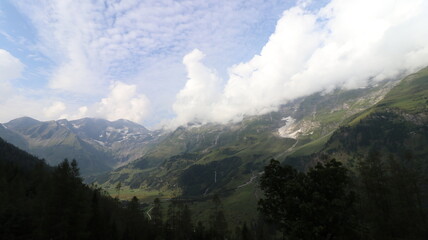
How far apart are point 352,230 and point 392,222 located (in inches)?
1173

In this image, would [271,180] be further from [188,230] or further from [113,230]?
[188,230]

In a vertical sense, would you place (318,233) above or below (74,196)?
below

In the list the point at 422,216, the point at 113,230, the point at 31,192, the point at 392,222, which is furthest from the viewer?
the point at 31,192

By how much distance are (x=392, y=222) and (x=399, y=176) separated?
1305 cm

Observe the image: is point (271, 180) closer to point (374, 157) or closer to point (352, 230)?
point (352, 230)

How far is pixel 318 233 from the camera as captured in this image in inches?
1220

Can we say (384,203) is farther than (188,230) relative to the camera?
No

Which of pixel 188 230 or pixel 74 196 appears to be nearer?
pixel 74 196

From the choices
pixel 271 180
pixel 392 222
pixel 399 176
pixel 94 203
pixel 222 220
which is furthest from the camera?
pixel 222 220

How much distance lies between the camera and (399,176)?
199ft

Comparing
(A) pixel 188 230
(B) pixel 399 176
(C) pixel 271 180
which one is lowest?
(A) pixel 188 230

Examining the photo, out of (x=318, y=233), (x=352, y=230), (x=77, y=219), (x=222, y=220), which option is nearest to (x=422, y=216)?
(x=352, y=230)

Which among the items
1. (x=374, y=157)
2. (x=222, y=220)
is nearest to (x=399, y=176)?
(x=374, y=157)

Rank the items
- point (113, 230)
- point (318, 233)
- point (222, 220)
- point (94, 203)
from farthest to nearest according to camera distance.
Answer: point (222, 220) → point (113, 230) → point (94, 203) → point (318, 233)
